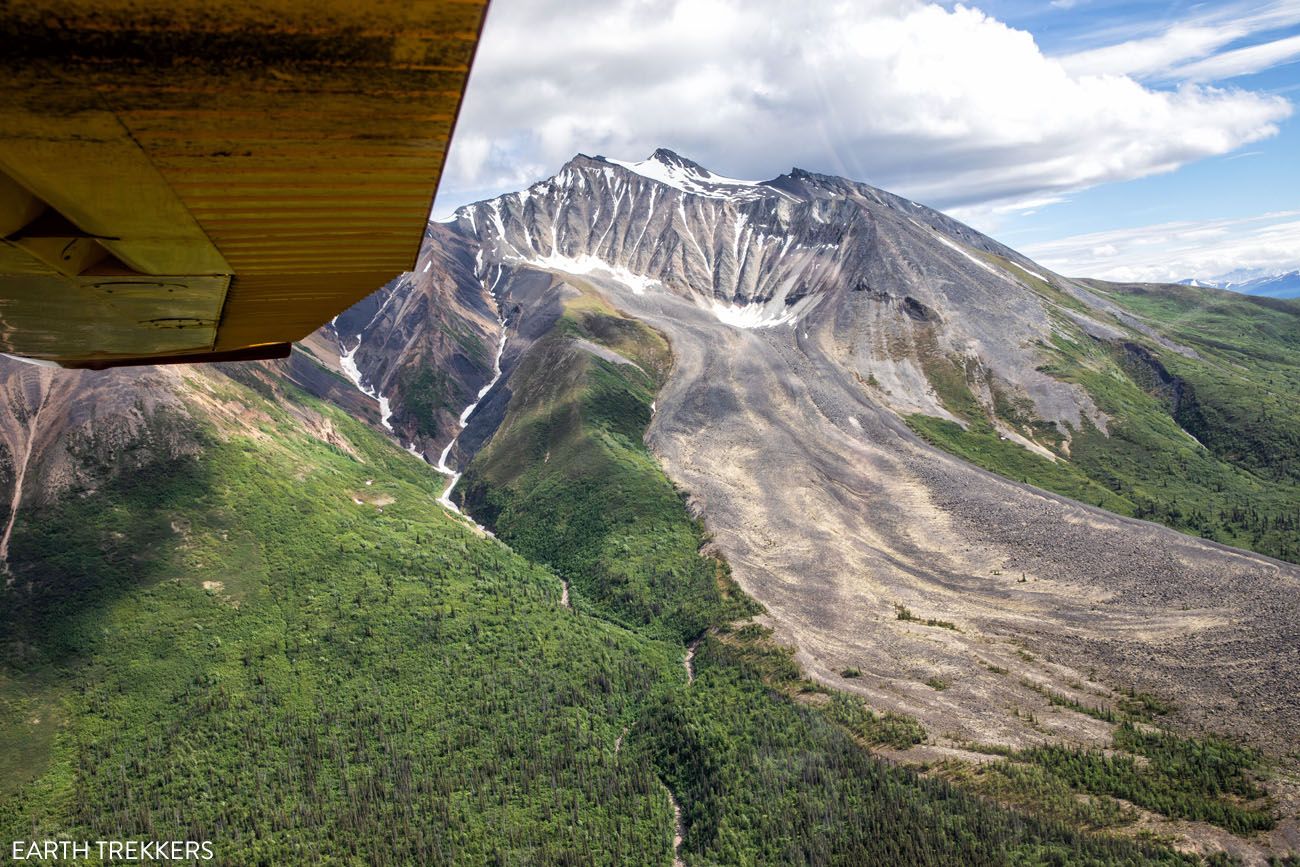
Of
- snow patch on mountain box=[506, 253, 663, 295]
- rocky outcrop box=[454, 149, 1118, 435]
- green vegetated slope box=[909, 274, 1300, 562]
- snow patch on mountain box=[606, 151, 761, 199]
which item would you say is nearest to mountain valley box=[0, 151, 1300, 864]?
green vegetated slope box=[909, 274, 1300, 562]

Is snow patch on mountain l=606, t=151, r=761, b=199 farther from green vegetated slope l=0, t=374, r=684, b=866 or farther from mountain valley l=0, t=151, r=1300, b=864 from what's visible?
green vegetated slope l=0, t=374, r=684, b=866

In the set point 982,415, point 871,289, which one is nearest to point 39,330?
point 982,415

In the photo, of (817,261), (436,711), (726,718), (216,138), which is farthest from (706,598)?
(817,261)

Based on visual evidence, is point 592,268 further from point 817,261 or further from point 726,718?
point 726,718

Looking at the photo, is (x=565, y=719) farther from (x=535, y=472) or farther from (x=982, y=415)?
(x=982, y=415)

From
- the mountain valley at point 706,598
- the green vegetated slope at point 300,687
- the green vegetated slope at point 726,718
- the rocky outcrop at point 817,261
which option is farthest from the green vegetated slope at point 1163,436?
the green vegetated slope at point 300,687

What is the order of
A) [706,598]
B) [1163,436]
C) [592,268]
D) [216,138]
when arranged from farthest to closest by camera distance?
[592,268] < [1163,436] < [706,598] < [216,138]

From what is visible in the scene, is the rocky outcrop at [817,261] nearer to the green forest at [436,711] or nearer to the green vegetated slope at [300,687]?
the green forest at [436,711]
